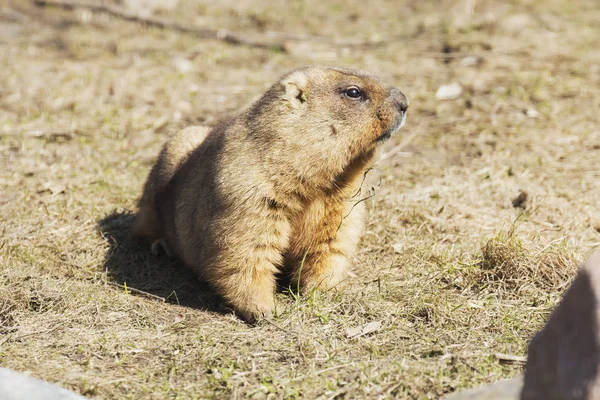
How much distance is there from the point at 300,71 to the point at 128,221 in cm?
265

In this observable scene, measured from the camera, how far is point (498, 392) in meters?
3.78

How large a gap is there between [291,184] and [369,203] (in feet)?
6.80

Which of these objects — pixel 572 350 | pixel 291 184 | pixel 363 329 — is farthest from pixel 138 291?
pixel 572 350

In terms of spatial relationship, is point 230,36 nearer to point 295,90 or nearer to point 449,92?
point 449,92

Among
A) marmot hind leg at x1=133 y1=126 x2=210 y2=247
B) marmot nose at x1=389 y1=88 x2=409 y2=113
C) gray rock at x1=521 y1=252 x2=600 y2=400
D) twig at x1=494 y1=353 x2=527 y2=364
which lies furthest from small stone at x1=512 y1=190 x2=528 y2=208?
gray rock at x1=521 y1=252 x2=600 y2=400

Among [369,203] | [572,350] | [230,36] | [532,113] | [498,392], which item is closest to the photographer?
[572,350]

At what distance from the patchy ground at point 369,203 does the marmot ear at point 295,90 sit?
148 centimetres

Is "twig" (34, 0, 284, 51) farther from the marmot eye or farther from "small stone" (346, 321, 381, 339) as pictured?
"small stone" (346, 321, 381, 339)

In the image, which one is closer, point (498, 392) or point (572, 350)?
point (572, 350)

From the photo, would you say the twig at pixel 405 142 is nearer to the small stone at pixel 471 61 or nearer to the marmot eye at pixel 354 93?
the small stone at pixel 471 61

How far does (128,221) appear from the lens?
24.7 feet

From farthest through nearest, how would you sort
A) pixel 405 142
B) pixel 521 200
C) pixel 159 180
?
pixel 405 142 → pixel 521 200 → pixel 159 180

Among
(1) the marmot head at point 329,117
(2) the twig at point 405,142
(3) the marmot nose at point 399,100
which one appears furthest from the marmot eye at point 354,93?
(2) the twig at point 405,142

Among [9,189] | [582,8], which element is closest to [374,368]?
Answer: [9,189]
